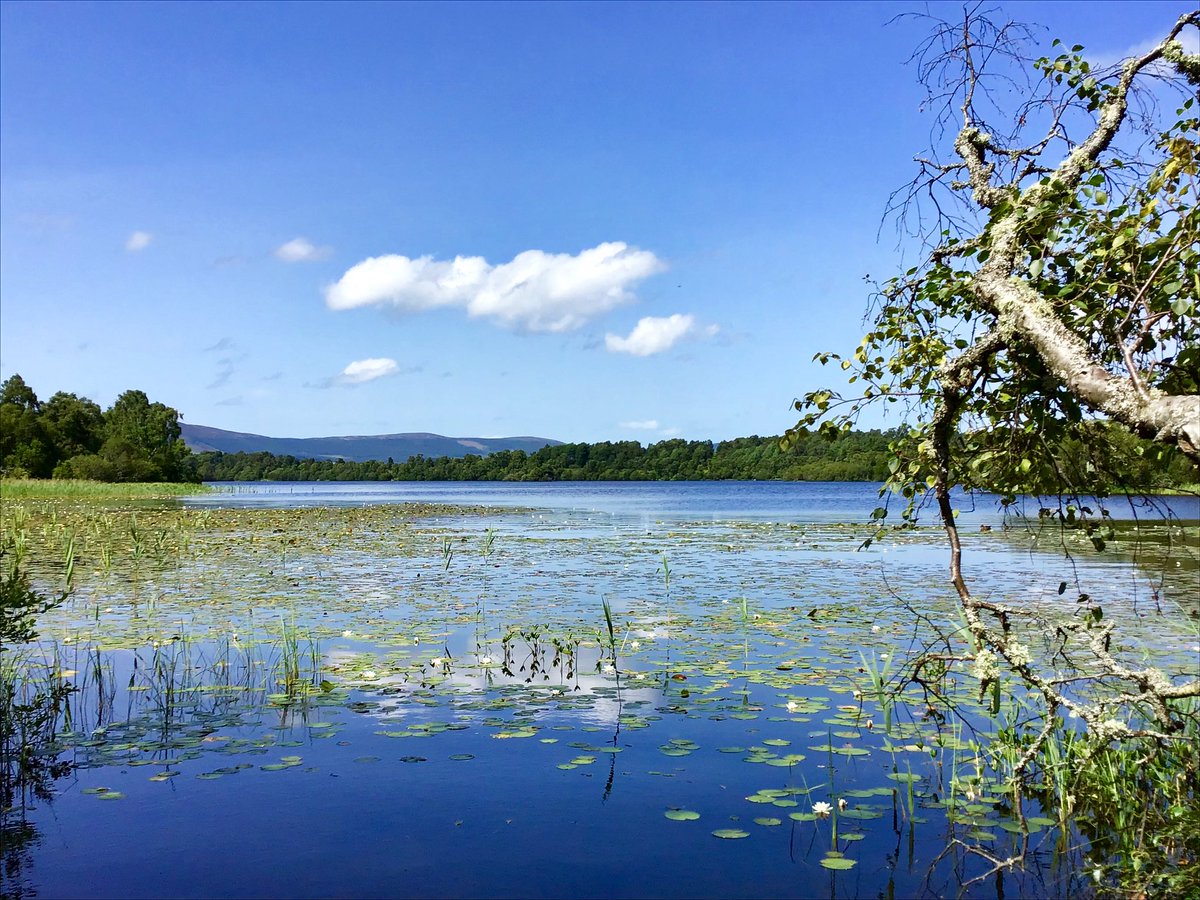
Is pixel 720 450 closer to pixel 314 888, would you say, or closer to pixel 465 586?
pixel 465 586

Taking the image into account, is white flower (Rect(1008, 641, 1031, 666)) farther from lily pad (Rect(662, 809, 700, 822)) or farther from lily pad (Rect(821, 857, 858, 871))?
lily pad (Rect(662, 809, 700, 822))

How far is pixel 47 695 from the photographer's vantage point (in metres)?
7.17

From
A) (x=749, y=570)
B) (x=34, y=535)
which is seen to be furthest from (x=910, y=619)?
(x=34, y=535)

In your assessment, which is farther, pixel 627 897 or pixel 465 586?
pixel 465 586

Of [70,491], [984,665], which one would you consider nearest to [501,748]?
[984,665]

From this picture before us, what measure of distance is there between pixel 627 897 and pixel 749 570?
12238mm

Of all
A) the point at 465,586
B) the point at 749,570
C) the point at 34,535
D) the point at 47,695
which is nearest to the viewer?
the point at 47,695

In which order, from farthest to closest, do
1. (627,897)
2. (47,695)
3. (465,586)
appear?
(465,586)
(47,695)
(627,897)

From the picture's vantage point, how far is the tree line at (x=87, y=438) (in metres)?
72.4

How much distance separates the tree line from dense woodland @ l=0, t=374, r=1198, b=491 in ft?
0.35

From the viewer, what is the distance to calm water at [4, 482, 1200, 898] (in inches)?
177

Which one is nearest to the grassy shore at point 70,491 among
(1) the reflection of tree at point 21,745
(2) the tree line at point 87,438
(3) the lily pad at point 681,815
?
(2) the tree line at point 87,438

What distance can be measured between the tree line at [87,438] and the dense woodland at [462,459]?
11 cm

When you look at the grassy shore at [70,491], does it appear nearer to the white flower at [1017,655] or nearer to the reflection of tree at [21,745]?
the reflection of tree at [21,745]
